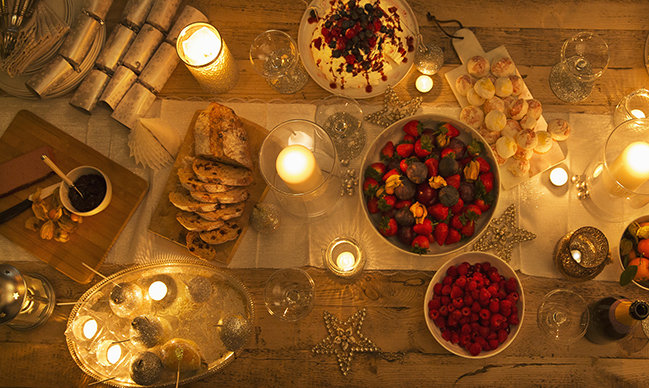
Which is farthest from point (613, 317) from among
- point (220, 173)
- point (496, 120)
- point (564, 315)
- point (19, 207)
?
point (19, 207)

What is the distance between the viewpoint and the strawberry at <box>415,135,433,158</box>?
1.51 meters

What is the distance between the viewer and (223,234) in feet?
5.20

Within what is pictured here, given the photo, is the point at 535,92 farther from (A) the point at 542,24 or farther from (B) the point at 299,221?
(B) the point at 299,221

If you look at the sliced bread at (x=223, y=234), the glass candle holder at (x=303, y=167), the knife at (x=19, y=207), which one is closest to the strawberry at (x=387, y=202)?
the glass candle holder at (x=303, y=167)

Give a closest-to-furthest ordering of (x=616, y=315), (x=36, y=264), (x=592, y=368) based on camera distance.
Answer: (x=616, y=315) < (x=592, y=368) < (x=36, y=264)

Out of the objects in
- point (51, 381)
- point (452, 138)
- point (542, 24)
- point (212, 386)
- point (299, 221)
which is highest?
point (542, 24)

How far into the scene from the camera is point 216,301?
63.9 inches

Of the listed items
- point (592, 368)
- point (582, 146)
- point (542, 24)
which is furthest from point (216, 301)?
point (542, 24)

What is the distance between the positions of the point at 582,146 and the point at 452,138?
57 cm

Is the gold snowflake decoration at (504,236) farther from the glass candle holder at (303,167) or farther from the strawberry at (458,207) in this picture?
the glass candle holder at (303,167)

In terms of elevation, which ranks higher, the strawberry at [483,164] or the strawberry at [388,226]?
the strawberry at [483,164]

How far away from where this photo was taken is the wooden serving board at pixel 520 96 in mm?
1632

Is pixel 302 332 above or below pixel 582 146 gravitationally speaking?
below

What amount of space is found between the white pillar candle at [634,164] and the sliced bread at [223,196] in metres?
1.36
